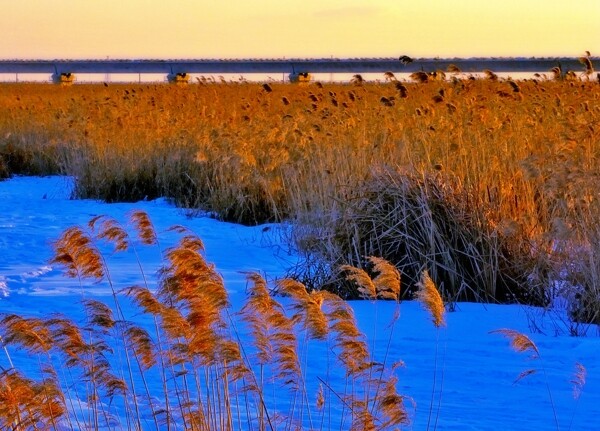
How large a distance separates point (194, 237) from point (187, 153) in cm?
794

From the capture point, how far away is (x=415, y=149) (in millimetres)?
7496

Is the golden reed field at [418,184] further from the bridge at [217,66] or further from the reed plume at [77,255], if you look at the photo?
the bridge at [217,66]

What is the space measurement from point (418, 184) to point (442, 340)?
1626 millimetres

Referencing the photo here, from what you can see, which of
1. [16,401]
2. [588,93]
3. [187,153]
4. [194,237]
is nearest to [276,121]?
[187,153]

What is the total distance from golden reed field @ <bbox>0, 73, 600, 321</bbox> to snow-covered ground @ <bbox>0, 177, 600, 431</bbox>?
326 mm

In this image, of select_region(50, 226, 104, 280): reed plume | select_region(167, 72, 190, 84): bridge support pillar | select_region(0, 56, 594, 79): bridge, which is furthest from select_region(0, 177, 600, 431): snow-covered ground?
select_region(0, 56, 594, 79): bridge

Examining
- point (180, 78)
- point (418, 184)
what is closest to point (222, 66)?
point (180, 78)

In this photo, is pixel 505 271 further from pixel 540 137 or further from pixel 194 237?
pixel 194 237

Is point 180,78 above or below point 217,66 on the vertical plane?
above

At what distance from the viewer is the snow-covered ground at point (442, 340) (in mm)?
4004

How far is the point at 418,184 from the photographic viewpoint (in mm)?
6516

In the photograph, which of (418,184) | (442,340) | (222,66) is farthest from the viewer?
(222,66)

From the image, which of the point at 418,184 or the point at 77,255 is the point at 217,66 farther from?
the point at 77,255

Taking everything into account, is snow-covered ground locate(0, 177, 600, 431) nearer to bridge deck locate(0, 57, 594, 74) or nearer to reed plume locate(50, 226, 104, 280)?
reed plume locate(50, 226, 104, 280)
